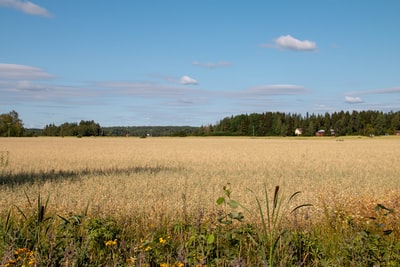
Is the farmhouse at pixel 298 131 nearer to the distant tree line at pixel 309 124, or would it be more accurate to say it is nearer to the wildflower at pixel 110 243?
the distant tree line at pixel 309 124

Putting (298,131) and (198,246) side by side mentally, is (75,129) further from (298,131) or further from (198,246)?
(198,246)

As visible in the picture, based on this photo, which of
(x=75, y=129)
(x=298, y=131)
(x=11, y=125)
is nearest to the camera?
(x=11, y=125)

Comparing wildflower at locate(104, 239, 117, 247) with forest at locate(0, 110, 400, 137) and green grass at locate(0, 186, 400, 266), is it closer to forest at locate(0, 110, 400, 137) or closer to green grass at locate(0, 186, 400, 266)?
green grass at locate(0, 186, 400, 266)

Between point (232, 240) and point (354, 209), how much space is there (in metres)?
3.53

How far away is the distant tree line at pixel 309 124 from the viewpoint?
139m

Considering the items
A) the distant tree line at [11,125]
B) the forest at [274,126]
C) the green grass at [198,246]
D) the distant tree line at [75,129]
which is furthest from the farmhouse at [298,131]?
the green grass at [198,246]

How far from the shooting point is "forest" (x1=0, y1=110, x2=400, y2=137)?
445 feet

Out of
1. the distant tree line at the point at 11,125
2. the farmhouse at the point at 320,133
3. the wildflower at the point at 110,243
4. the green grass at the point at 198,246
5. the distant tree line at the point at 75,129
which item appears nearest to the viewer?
the green grass at the point at 198,246

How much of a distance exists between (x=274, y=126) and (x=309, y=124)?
13420 millimetres

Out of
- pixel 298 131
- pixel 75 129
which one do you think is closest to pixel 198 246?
pixel 75 129

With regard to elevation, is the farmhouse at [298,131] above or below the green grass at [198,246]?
above

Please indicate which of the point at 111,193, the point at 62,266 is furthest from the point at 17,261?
the point at 111,193

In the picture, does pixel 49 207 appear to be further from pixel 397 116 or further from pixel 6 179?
pixel 397 116

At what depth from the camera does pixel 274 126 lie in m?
158
